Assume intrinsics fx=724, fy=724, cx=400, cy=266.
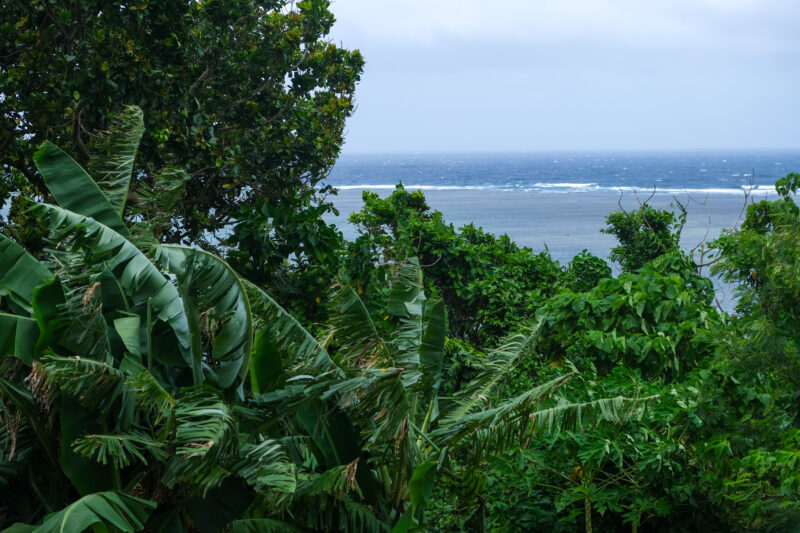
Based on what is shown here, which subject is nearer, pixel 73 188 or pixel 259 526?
pixel 259 526

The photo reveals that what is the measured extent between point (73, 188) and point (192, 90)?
12.7ft

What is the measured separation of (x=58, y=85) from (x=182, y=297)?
14.9 ft

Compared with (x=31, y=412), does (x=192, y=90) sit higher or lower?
higher

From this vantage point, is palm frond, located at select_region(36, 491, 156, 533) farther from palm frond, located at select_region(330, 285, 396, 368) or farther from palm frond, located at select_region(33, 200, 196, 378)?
palm frond, located at select_region(330, 285, 396, 368)

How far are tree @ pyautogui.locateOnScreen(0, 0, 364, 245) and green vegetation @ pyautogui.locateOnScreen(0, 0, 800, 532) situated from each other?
40mm

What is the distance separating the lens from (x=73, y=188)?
5.84 m

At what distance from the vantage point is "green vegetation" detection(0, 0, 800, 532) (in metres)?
4.95

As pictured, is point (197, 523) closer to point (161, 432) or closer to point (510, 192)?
point (161, 432)

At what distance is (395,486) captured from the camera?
600 cm

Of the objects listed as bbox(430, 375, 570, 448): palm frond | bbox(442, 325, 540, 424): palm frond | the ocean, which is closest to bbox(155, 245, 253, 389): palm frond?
bbox(430, 375, 570, 448): palm frond

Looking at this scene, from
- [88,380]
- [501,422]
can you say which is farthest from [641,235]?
[88,380]

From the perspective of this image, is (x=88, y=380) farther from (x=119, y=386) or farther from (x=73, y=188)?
(x=73, y=188)

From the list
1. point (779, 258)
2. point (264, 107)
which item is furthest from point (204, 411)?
point (264, 107)

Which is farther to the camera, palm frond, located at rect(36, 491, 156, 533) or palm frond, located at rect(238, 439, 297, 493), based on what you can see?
palm frond, located at rect(238, 439, 297, 493)
